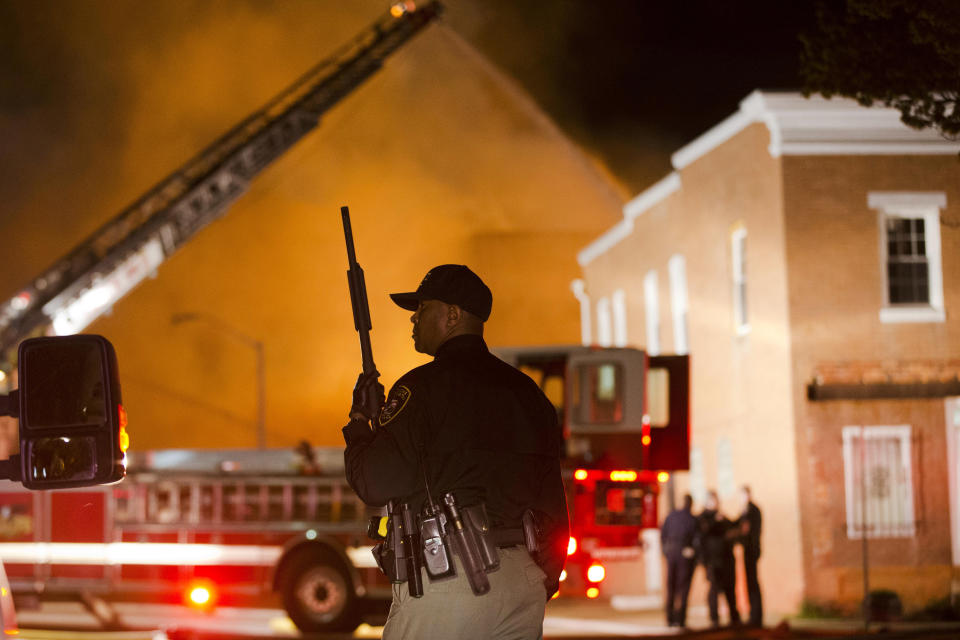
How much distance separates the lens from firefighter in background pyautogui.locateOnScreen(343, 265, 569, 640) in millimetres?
4148

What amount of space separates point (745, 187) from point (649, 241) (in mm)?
5713

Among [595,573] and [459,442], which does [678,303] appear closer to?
[595,573]

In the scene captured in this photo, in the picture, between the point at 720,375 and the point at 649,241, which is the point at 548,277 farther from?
the point at 720,375

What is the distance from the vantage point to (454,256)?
153ft

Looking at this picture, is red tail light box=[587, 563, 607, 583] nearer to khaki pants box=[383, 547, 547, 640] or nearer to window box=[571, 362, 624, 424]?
window box=[571, 362, 624, 424]

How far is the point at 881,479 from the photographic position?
18.8 metres

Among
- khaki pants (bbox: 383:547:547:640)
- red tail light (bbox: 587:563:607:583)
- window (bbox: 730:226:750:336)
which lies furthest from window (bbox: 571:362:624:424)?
khaki pants (bbox: 383:547:547:640)

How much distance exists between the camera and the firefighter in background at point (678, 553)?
55.3 feet

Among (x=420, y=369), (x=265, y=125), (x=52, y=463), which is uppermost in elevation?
(x=265, y=125)

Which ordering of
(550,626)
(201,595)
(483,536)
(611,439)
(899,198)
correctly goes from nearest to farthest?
1. (483,536)
2. (611,439)
3. (201,595)
4. (550,626)
5. (899,198)

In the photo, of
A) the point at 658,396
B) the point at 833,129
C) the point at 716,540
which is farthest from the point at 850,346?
the point at 658,396

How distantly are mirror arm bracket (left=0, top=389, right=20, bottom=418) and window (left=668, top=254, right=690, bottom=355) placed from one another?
802 inches

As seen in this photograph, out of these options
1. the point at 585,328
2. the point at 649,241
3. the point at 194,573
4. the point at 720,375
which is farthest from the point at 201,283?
the point at 194,573

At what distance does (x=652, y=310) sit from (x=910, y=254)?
23.4 feet
